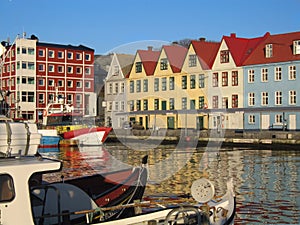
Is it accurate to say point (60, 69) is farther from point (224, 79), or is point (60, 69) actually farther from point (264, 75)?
point (264, 75)

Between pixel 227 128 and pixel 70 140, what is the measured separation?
18.5 metres

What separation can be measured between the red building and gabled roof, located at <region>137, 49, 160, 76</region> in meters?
9.94

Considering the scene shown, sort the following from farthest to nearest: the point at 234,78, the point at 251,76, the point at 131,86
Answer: the point at 131,86
the point at 234,78
the point at 251,76

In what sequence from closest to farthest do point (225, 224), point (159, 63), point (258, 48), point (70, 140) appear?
point (225, 224) < point (70, 140) < point (258, 48) < point (159, 63)

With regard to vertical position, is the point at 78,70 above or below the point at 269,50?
above

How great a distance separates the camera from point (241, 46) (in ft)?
211

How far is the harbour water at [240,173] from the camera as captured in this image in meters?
17.8

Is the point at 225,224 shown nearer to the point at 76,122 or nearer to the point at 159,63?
the point at 76,122

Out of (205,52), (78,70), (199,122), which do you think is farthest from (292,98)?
(78,70)

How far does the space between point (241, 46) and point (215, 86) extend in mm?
5959

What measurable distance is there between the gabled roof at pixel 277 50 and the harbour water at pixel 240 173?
16.0 metres

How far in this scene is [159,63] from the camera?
71875mm

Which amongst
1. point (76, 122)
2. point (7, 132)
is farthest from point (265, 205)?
point (76, 122)

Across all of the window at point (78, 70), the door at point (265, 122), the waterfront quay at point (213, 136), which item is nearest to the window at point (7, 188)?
the waterfront quay at point (213, 136)
